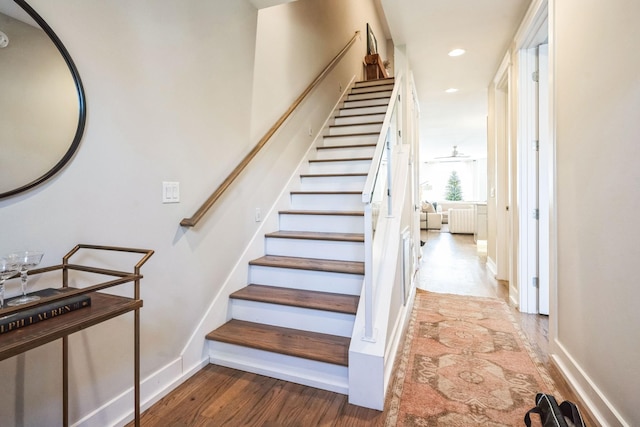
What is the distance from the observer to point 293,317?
1.99 meters

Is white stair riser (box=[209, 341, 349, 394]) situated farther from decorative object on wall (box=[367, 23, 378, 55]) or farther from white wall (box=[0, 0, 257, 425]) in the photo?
decorative object on wall (box=[367, 23, 378, 55])

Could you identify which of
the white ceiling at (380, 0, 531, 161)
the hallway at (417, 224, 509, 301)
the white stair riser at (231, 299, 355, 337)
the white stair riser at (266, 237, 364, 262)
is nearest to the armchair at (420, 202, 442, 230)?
the hallway at (417, 224, 509, 301)

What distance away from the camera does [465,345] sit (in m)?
2.23

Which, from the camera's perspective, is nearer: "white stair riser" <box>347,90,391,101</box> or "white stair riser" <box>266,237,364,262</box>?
"white stair riser" <box>266,237,364,262</box>

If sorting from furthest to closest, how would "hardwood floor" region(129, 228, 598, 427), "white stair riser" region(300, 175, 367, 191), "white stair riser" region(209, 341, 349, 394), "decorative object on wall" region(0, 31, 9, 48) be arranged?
"white stair riser" region(300, 175, 367, 191), "white stair riser" region(209, 341, 349, 394), "hardwood floor" region(129, 228, 598, 427), "decorative object on wall" region(0, 31, 9, 48)

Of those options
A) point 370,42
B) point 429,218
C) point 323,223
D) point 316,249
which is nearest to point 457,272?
point 323,223

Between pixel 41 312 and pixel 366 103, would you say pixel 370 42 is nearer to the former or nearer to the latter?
pixel 366 103

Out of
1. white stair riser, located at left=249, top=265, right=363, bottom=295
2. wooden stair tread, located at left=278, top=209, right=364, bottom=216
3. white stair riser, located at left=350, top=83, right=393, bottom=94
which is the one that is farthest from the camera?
white stair riser, located at left=350, top=83, right=393, bottom=94

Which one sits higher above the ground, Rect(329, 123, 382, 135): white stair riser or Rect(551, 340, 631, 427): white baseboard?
Rect(329, 123, 382, 135): white stair riser

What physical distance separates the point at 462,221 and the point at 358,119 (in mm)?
5776

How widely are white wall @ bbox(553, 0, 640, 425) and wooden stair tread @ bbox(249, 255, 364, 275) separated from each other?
1172 mm

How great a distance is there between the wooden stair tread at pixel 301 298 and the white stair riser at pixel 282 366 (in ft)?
0.99

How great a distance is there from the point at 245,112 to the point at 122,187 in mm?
1150

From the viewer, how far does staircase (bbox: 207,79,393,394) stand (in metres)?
1.76
